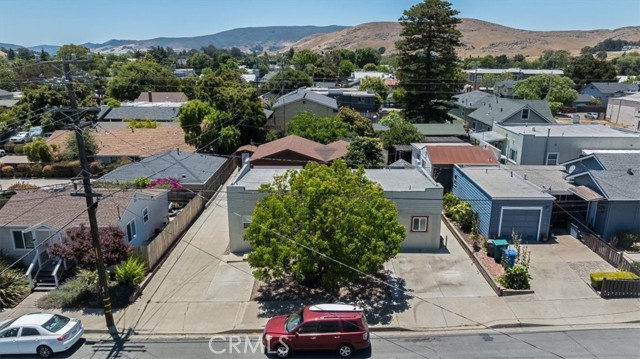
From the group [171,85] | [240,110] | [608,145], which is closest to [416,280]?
[608,145]

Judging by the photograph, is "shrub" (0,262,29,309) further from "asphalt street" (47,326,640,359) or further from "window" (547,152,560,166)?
"window" (547,152,560,166)

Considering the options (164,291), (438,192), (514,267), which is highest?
(438,192)

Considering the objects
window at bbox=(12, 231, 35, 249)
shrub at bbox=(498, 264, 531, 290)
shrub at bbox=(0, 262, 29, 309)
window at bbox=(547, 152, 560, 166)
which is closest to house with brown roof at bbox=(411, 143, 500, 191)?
window at bbox=(547, 152, 560, 166)

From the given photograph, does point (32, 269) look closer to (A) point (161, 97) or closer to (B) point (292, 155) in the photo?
(B) point (292, 155)

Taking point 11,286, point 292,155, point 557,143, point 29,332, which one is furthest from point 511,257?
point 11,286

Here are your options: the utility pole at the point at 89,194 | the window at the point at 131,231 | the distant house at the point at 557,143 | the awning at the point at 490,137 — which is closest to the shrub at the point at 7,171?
the window at the point at 131,231

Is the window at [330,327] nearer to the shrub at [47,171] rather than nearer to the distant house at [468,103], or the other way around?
the shrub at [47,171]

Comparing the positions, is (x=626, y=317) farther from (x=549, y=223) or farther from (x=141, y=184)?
(x=141, y=184)
